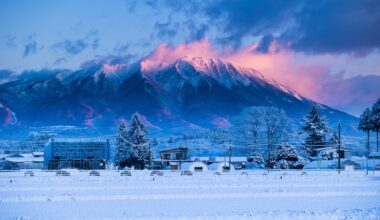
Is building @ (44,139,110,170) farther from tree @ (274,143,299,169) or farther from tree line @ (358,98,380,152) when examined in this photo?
tree line @ (358,98,380,152)

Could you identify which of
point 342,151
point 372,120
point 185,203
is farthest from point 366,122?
point 185,203

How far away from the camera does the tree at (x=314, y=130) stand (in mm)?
83062

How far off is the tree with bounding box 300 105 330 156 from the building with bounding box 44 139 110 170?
3090 centimetres

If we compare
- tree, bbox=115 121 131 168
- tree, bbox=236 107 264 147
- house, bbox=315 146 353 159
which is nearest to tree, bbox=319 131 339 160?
house, bbox=315 146 353 159

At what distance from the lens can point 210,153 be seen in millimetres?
121625

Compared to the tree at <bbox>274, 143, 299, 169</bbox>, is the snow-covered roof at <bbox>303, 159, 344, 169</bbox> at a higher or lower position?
lower

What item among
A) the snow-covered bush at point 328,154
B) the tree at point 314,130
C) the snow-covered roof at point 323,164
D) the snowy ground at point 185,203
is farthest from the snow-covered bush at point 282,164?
the snowy ground at point 185,203

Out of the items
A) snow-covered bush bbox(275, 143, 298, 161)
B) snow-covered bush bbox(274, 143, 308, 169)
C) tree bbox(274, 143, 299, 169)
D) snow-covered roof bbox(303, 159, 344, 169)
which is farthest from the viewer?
snow-covered bush bbox(275, 143, 298, 161)

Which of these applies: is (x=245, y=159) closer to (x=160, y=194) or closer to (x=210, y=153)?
(x=210, y=153)

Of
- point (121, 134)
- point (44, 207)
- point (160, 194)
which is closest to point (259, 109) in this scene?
point (121, 134)

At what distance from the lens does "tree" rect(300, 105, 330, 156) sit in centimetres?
8306

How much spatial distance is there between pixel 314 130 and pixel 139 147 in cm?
2737

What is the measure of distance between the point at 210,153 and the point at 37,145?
126ft

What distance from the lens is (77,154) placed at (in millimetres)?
79750
